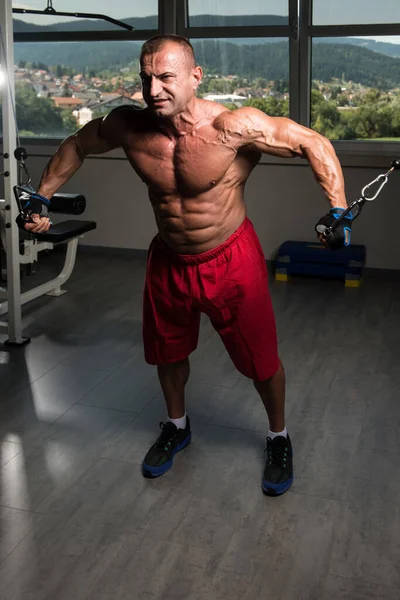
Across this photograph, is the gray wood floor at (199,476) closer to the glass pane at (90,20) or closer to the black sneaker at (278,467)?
the black sneaker at (278,467)

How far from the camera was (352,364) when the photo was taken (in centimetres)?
338

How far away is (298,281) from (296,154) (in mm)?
2764

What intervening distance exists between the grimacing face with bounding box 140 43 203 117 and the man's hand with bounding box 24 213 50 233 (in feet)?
1.73

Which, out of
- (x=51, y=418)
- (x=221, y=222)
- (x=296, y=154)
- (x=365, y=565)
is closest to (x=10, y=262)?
(x=51, y=418)

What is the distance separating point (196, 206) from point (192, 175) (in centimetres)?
11

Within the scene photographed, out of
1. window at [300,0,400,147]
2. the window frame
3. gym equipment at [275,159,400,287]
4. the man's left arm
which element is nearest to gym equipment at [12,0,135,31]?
the window frame

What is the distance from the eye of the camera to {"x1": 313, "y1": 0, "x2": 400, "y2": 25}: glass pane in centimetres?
459

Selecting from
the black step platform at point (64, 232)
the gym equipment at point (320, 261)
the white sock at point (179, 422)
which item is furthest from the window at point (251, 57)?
the white sock at point (179, 422)

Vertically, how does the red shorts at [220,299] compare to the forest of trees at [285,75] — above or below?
below

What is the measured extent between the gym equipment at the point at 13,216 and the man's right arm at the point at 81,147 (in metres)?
0.13

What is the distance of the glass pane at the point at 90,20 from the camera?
16.9 feet

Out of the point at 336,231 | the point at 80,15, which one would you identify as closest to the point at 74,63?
the point at 80,15

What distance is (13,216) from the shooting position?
3.36m

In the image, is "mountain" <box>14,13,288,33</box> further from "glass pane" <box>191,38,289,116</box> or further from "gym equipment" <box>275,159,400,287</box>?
"gym equipment" <box>275,159,400,287</box>
